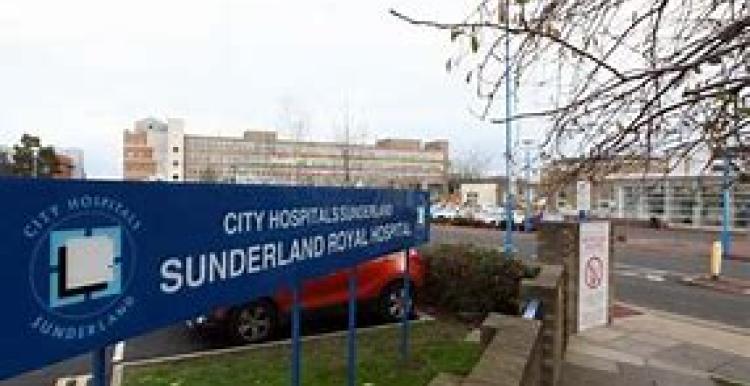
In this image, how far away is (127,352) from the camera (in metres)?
9.17

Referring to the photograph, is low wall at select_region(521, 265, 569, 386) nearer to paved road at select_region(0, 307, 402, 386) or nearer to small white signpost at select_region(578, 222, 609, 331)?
small white signpost at select_region(578, 222, 609, 331)

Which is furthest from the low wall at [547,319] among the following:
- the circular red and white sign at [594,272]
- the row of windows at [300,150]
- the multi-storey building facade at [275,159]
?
→ the row of windows at [300,150]

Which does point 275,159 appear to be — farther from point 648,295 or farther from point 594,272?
point 594,272

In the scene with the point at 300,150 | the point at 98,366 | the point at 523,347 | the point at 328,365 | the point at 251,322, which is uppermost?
the point at 300,150

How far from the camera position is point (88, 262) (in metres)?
2.33

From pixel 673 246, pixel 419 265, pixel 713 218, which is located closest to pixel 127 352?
pixel 419 265

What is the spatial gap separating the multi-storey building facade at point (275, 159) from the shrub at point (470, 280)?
33684 mm

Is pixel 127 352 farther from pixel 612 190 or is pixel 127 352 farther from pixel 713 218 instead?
pixel 713 218

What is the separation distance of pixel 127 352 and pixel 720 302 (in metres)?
12.5

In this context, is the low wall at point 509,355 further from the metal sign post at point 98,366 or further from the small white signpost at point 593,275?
the small white signpost at point 593,275

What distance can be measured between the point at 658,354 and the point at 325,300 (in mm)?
4551

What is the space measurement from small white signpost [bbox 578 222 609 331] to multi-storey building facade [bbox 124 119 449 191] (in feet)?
112

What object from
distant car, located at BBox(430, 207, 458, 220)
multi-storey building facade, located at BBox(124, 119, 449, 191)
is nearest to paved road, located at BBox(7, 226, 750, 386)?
distant car, located at BBox(430, 207, 458, 220)

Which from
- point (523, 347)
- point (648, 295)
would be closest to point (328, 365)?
point (523, 347)
